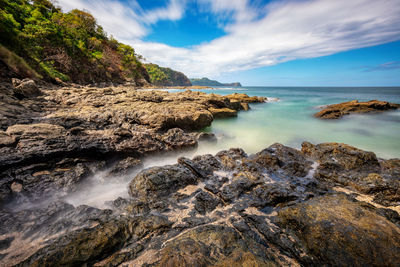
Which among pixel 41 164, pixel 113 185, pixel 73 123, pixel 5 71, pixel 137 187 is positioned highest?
pixel 5 71

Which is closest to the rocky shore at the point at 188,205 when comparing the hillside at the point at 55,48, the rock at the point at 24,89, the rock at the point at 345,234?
the rock at the point at 345,234

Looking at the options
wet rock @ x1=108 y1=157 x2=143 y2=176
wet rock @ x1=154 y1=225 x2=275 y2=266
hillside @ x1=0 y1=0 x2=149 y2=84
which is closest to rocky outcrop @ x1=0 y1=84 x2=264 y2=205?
wet rock @ x1=108 y1=157 x2=143 y2=176

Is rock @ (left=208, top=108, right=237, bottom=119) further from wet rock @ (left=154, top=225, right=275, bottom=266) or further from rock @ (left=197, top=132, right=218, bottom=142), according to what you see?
wet rock @ (left=154, top=225, right=275, bottom=266)

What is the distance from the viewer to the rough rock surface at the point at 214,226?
7.23 feet

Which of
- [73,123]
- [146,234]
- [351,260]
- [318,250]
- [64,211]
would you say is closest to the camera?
[351,260]

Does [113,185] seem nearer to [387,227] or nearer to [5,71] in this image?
[387,227]

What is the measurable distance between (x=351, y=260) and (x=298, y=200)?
1.62m

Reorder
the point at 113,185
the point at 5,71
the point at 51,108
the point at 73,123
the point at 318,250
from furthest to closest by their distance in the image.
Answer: the point at 5,71
the point at 51,108
the point at 73,123
the point at 113,185
the point at 318,250

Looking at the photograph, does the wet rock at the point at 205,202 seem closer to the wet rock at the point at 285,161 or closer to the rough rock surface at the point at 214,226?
the rough rock surface at the point at 214,226

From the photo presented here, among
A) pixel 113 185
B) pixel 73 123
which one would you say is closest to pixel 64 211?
pixel 113 185

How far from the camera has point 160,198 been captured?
3.84 meters

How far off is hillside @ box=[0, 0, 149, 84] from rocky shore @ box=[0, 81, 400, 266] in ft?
40.2

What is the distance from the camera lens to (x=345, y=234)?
2422mm

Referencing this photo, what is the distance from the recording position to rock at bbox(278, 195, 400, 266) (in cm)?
221
